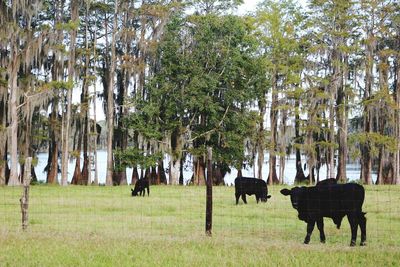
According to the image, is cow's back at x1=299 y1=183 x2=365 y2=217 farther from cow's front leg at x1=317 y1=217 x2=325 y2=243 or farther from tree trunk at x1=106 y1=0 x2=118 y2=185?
tree trunk at x1=106 y1=0 x2=118 y2=185

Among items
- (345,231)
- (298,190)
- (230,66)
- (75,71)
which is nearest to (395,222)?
(345,231)

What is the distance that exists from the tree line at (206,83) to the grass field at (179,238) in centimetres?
1595

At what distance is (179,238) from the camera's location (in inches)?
404

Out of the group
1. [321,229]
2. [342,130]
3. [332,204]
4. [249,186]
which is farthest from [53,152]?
→ [332,204]

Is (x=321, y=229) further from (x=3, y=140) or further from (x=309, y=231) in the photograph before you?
(x=3, y=140)

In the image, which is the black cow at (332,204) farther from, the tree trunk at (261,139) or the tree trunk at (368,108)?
the tree trunk at (261,139)

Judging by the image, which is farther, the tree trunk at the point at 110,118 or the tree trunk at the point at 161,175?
the tree trunk at the point at 161,175

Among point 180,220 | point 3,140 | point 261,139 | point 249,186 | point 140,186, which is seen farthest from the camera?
point 261,139

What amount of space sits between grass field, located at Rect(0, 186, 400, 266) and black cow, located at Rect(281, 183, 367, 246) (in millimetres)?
357

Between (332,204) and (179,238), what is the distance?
2.72m

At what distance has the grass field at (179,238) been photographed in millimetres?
8297

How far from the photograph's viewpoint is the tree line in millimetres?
33125

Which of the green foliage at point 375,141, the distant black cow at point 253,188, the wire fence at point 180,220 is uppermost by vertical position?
the green foliage at point 375,141

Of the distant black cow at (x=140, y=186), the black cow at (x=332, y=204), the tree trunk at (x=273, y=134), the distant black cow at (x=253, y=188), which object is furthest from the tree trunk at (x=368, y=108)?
the black cow at (x=332, y=204)
